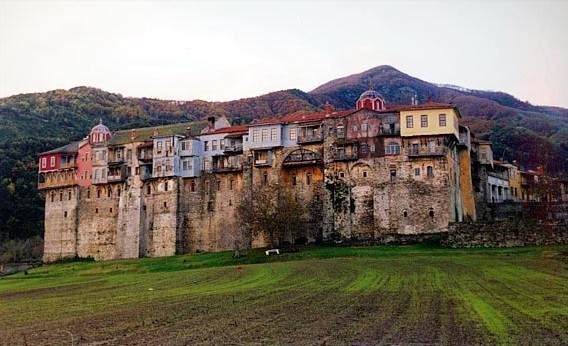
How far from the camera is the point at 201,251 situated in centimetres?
9206

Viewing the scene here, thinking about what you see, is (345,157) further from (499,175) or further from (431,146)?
(499,175)

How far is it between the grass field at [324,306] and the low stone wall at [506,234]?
6.26 metres

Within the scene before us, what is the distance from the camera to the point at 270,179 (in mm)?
87938

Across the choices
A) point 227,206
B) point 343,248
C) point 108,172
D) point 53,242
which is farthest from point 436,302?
point 53,242

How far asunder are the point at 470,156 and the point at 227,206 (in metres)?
32.8

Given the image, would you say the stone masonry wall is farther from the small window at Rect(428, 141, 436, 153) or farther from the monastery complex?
the small window at Rect(428, 141, 436, 153)

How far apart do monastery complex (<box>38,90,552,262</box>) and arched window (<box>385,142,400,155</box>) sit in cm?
12

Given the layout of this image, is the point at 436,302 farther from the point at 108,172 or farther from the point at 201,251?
the point at 108,172

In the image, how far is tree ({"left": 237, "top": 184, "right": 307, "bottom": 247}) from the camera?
82.4m

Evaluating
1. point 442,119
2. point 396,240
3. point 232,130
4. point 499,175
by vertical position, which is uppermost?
point 232,130

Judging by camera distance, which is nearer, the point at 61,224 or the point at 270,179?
the point at 270,179

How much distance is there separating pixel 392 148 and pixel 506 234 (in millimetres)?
17443

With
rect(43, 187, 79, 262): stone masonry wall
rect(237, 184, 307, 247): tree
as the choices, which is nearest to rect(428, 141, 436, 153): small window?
rect(237, 184, 307, 247): tree

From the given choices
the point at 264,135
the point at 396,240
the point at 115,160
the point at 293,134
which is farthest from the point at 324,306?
the point at 115,160
